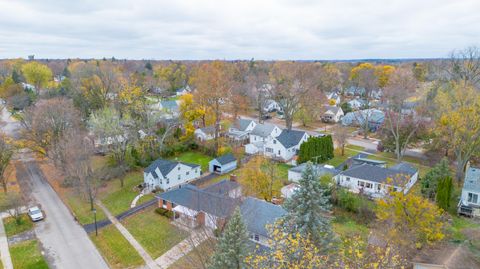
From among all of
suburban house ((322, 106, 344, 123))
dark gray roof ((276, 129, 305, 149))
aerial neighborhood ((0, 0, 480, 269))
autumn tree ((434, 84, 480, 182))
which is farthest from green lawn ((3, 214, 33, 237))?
suburban house ((322, 106, 344, 123))

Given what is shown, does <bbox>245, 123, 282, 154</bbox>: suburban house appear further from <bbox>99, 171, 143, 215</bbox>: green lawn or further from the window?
the window

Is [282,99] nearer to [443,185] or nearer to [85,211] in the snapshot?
[443,185]

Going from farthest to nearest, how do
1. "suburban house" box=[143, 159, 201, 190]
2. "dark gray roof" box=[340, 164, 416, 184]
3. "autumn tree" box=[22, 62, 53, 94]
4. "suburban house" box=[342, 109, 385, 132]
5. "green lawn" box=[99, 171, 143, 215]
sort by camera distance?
"autumn tree" box=[22, 62, 53, 94], "suburban house" box=[342, 109, 385, 132], "suburban house" box=[143, 159, 201, 190], "dark gray roof" box=[340, 164, 416, 184], "green lawn" box=[99, 171, 143, 215]

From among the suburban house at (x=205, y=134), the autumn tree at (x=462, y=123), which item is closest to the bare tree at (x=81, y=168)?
the suburban house at (x=205, y=134)

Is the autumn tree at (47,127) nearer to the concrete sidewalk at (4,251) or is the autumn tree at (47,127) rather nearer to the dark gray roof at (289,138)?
the concrete sidewalk at (4,251)

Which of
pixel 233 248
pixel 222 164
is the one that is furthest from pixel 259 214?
pixel 222 164

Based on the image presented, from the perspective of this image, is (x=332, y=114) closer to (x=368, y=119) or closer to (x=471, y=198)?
(x=368, y=119)
